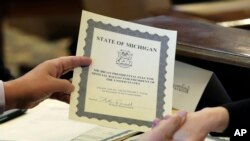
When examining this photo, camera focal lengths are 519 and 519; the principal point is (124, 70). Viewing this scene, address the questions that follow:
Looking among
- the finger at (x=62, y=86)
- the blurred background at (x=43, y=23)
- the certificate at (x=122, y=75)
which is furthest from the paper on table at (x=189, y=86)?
the blurred background at (x=43, y=23)

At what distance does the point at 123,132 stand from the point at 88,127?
0.08m

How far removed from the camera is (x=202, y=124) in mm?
770

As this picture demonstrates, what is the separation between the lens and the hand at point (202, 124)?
2.49 ft

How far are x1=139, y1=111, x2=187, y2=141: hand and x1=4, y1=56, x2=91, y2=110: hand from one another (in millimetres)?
168

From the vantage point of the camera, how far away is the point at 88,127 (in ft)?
3.29

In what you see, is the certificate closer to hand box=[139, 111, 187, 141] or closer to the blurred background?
hand box=[139, 111, 187, 141]

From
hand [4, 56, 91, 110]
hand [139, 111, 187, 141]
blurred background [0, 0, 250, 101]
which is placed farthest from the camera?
blurred background [0, 0, 250, 101]

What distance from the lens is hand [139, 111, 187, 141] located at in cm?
75

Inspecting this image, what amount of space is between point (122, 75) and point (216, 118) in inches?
6.5

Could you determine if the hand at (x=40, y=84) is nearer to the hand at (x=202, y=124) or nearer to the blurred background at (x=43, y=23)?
the hand at (x=202, y=124)

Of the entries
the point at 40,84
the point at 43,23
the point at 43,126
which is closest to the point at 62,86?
the point at 40,84

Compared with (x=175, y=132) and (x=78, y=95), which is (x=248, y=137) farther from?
(x=78, y=95)
